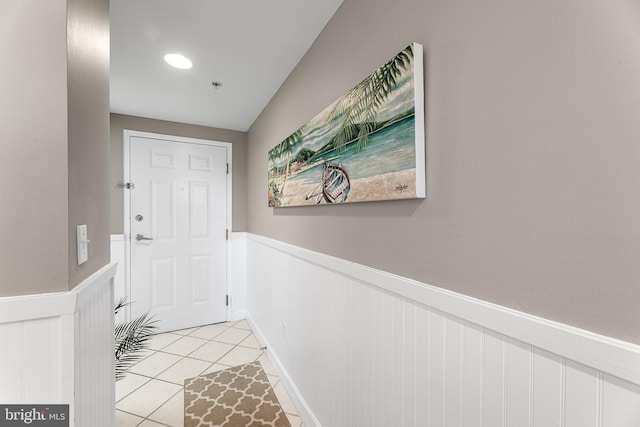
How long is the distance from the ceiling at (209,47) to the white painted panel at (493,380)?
1470 millimetres

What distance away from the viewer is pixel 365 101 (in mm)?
1064

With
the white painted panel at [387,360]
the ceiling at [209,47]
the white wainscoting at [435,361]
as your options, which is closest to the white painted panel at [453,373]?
the white wainscoting at [435,361]

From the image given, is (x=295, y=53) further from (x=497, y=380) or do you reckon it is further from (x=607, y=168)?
(x=497, y=380)

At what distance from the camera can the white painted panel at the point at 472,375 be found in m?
0.71

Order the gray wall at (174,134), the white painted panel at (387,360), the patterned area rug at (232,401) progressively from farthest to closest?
the gray wall at (174,134)
the patterned area rug at (232,401)
the white painted panel at (387,360)

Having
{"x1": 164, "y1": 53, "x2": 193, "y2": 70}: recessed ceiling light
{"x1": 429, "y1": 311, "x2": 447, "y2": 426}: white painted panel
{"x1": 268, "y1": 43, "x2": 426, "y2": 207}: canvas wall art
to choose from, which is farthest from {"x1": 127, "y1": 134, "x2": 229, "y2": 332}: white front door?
{"x1": 429, "y1": 311, "x2": 447, "y2": 426}: white painted panel

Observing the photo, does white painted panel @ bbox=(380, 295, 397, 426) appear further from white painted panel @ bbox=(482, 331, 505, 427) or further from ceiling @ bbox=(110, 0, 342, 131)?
ceiling @ bbox=(110, 0, 342, 131)

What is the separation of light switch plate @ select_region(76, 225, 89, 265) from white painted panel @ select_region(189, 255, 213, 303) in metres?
2.21

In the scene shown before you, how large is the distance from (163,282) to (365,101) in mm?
2773

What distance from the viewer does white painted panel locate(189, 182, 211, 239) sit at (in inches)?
118

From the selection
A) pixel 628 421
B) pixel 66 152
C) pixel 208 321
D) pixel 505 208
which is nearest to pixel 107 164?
pixel 66 152

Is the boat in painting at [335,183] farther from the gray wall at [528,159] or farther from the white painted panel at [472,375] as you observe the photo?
the white painted panel at [472,375]

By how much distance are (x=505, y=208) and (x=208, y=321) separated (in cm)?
315

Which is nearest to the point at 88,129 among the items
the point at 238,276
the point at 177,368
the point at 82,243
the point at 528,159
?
the point at 82,243
